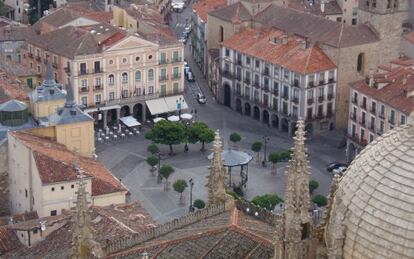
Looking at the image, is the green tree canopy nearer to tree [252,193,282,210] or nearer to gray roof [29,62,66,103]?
gray roof [29,62,66,103]

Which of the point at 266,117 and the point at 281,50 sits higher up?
the point at 281,50

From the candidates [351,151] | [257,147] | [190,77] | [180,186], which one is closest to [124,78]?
[190,77]

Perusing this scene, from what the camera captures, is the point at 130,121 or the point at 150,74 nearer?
the point at 130,121

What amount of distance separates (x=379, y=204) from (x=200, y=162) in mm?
65029

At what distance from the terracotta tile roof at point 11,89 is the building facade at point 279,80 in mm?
28018

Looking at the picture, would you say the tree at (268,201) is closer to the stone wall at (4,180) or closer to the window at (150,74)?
the stone wall at (4,180)

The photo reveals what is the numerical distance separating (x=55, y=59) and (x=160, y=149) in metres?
17.5

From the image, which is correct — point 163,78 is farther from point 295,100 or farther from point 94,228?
point 94,228

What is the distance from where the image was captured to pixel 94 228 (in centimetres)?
5594

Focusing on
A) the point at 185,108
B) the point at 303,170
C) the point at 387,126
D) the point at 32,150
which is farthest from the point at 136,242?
the point at 185,108

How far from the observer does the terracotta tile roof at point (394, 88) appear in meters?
86.6

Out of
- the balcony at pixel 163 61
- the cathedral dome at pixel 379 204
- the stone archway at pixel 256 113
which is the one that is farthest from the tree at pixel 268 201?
the cathedral dome at pixel 379 204

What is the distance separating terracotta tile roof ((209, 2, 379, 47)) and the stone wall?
41424mm

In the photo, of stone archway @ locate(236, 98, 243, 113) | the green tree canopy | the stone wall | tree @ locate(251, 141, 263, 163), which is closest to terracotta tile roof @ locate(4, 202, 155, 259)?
the stone wall
